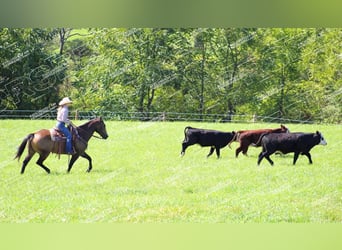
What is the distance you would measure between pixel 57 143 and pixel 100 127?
46 centimetres

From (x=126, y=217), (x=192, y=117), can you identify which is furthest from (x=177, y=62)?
(x=126, y=217)

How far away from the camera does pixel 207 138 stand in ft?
24.6

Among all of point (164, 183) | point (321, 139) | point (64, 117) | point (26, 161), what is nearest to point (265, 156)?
point (321, 139)

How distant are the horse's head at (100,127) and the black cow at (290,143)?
1594 mm

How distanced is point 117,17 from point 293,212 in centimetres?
246

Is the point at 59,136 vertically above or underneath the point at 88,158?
above

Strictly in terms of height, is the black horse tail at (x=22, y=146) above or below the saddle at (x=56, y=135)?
below

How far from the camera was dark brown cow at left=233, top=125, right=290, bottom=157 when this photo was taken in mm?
7406

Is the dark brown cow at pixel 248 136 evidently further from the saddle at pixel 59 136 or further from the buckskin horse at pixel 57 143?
the saddle at pixel 59 136

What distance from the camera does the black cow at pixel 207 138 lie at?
7.43 m

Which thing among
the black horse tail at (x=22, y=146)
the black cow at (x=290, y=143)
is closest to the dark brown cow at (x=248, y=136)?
the black cow at (x=290, y=143)

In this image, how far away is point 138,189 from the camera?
7066 mm

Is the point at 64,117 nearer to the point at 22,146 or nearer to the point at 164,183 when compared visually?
the point at 22,146

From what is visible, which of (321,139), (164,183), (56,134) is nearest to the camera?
(164,183)
